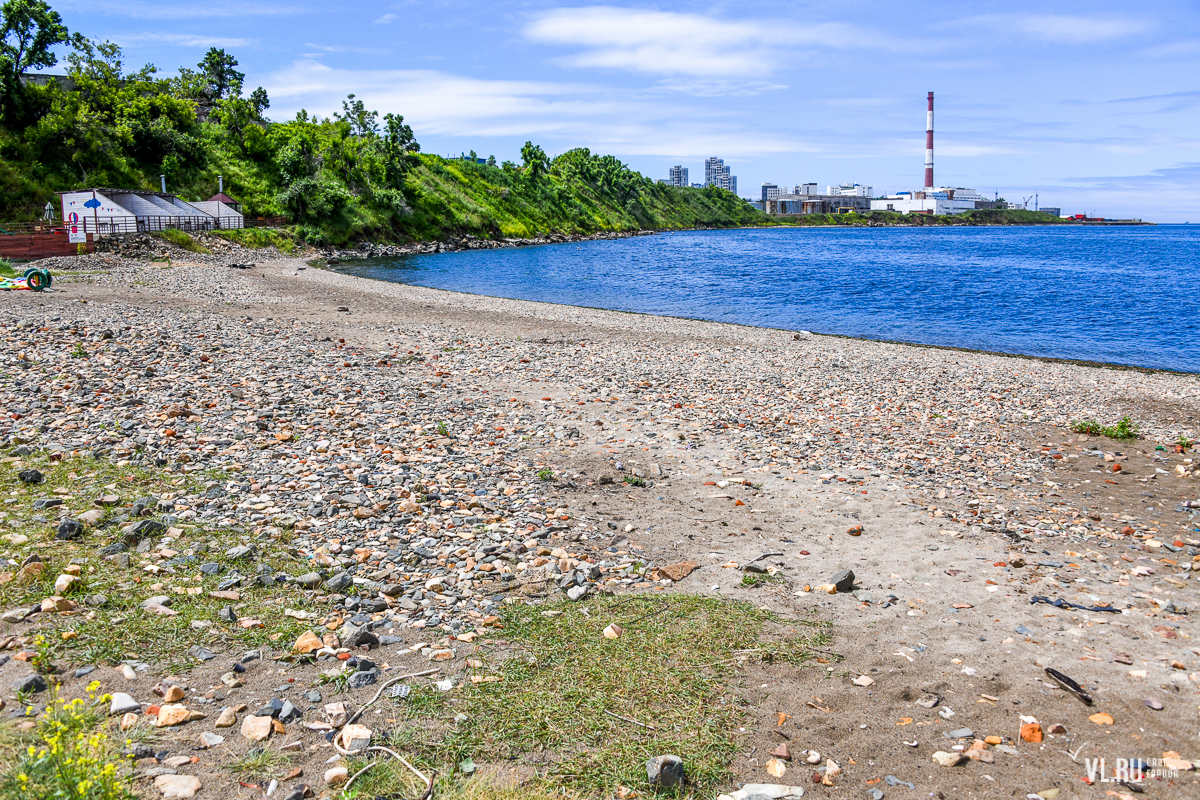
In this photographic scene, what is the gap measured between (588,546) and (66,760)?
19.7ft

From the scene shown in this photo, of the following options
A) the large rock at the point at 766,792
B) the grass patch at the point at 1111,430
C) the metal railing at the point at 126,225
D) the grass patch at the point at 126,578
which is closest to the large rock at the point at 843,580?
the large rock at the point at 766,792

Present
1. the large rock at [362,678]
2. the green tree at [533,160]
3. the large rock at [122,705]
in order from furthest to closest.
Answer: the green tree at [533,160]
the large rock at [362,678]
the large rock at [122,705]

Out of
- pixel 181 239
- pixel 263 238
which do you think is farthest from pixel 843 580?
pixel 263 238

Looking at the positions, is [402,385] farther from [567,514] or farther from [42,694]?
[42,694]

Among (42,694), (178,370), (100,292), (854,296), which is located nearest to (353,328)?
(178,370)

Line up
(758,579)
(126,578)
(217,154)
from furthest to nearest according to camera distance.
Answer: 1. (217,154)
2. (758,579)
3. (126,578)

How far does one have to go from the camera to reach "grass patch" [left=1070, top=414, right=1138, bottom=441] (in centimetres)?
1553

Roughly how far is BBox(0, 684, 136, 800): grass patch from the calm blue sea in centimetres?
3649

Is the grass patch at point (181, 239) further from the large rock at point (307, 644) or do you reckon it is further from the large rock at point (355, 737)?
the large rock at point (355, 737)

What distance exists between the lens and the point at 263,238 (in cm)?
7475

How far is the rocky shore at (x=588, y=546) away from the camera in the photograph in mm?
5723

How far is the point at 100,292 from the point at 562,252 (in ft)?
260

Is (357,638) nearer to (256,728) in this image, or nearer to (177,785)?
(256,728)

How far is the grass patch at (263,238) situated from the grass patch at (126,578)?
6794 cm
